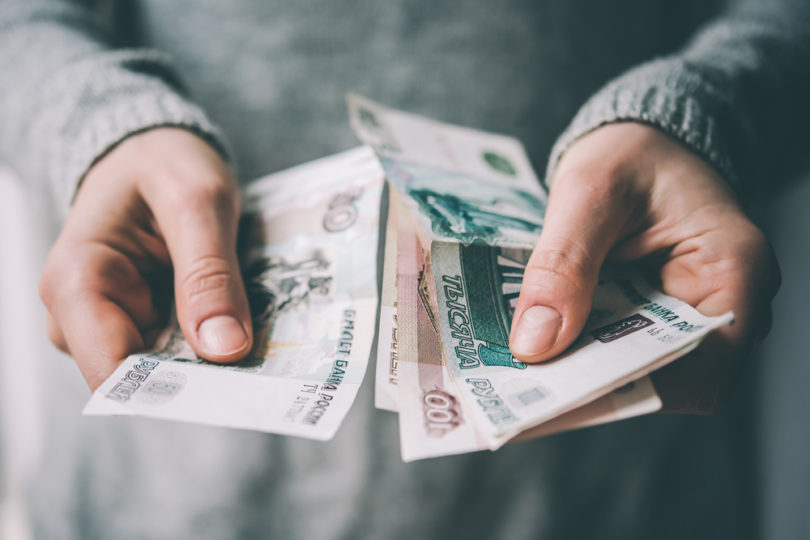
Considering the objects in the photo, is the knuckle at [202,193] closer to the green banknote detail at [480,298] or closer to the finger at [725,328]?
the green banknote detail at [480,298]

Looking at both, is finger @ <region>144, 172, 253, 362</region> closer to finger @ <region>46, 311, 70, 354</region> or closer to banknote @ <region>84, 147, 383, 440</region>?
banknote @ <region>84, 147, 383, 440</region>

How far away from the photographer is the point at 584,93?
0.84 metres

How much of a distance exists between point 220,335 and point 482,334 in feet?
0.84

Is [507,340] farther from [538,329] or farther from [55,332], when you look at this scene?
[55,332]

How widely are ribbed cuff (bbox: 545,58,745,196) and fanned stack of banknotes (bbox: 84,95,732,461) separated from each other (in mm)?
145

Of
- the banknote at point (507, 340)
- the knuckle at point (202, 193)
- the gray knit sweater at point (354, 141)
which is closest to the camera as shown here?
the banknote at point (507, 340)

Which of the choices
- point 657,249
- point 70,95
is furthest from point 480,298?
point 70,95

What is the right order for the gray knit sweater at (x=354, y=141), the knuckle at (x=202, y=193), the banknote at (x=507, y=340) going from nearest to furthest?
the banknote at (x=507, y=340), the knuckle at (x=202, y=193), the gray knit sweater at (x=354, y=141)

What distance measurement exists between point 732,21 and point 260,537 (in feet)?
3.82

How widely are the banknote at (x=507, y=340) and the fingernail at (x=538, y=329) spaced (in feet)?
0.09

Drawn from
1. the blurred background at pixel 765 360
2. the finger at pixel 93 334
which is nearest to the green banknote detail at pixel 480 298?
the finger at pixel 93 334

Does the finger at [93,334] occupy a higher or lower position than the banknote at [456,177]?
lower

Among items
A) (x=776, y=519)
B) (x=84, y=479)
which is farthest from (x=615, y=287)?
(x=84, y=479)

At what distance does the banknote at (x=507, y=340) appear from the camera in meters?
0.36
